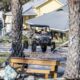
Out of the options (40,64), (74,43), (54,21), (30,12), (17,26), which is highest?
(30,12)

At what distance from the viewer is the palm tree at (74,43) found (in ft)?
41.5

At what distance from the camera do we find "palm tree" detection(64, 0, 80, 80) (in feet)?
41.5

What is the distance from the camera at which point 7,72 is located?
13.1 metres

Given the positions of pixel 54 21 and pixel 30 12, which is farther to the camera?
pixel 30 12

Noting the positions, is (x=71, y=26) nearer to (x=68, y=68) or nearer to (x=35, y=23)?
(x=68, y=68)

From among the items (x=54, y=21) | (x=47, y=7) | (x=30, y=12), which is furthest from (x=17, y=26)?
(x=30, y=12)

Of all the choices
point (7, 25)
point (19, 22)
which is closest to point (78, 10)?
point (19, 22)

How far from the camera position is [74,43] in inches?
511

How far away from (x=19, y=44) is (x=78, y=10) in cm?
630

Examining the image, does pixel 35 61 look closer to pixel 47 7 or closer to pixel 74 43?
pixel 74 43

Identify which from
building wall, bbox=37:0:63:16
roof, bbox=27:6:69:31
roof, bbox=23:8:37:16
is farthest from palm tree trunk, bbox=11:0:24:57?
roof, bbox=23:8:37:16

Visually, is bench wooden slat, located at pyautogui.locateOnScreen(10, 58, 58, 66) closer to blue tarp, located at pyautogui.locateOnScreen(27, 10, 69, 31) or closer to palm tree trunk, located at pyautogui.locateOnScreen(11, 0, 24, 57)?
palm tree trunk, located at pyautogui.locateOnScreen(11, 0, 24, 57)

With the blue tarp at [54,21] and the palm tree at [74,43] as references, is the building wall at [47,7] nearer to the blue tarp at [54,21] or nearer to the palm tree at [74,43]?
the blue tarp at [54,21]

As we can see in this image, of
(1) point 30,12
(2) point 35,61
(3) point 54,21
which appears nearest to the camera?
(2) point 35,61
